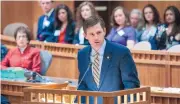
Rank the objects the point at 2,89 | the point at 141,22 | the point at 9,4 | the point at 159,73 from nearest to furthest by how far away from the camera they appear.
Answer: the point at 2,89 → the point at 159,73 → the point at 141,22 → the point at 9,4

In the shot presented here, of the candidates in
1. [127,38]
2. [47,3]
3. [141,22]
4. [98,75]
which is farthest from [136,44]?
[98,75]

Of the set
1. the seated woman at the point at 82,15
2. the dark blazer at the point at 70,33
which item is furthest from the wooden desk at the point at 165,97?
the dark blazer at the point at 70,33

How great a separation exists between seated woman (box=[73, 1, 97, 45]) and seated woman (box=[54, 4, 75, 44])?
129mm

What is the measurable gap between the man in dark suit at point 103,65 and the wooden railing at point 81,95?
0.34 ft

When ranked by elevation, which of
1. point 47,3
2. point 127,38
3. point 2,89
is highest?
point 47,3

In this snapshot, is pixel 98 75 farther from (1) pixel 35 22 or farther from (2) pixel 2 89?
(1) pixel 35 22

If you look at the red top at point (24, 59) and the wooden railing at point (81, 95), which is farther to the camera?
the red top at point (24, 59)

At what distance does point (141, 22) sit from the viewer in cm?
659

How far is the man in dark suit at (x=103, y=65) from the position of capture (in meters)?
3.24

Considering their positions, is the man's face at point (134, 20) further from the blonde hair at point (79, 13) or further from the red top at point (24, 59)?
the red top at point (24, 59)

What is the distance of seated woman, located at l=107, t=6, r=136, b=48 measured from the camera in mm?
6013

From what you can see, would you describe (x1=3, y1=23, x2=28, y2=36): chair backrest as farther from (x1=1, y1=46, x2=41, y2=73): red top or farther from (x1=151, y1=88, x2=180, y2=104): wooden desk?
(x1=151, y1=88, x2=180, y2=104): wooden desk

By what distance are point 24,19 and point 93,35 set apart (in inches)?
215

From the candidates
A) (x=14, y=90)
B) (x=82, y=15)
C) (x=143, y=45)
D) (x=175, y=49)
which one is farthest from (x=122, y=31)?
(x=14, y=90)
